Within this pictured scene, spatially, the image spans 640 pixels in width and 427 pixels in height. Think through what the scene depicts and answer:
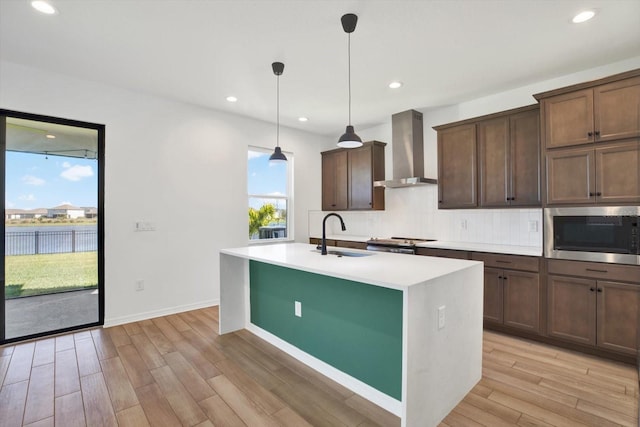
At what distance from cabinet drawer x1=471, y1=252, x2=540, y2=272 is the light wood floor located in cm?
73

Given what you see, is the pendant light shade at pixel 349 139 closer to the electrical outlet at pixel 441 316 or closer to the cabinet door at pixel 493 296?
the electrical outlet at pixel 441 316

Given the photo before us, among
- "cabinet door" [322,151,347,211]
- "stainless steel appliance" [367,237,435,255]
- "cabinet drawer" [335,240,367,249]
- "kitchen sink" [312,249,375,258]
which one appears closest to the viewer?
"kitchen sink" [312,249,375,258]

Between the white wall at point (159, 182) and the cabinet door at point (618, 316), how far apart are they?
13.4 ft

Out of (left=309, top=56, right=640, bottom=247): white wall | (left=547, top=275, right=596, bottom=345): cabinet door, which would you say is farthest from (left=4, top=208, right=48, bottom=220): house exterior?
(left=547, top=275, right=596, bottom=345): cabinet door

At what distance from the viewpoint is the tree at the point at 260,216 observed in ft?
16.1

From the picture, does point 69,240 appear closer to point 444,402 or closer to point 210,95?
point 210,95

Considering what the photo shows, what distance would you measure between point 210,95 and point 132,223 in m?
1.80

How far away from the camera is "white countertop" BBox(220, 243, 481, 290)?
1768 millimetres

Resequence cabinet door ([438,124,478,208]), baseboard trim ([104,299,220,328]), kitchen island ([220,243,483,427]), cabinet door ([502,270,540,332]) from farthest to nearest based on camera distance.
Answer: cabinet door ([438,124,478,208]), baseboard trim ([104,299,220,328]), cabinet door ([502,270,540,332]), kitchen island ([220,243,483,427])

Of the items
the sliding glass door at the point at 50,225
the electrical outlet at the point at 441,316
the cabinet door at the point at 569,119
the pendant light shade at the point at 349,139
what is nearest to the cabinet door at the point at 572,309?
the cabinet door at the point at 569,119

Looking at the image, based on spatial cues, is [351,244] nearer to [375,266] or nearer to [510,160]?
[510,160]

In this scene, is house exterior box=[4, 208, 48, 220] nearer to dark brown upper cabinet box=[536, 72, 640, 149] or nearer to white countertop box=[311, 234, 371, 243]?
white countertop box=[311, 234, 371, 243]

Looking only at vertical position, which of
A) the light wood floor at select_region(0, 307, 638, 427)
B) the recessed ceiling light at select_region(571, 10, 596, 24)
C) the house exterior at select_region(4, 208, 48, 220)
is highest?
the recessed ceiling light at select_region(571, 10, 596, 24)

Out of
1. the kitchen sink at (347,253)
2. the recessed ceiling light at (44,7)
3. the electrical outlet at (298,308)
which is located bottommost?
the electrical outlet at (298,308)
